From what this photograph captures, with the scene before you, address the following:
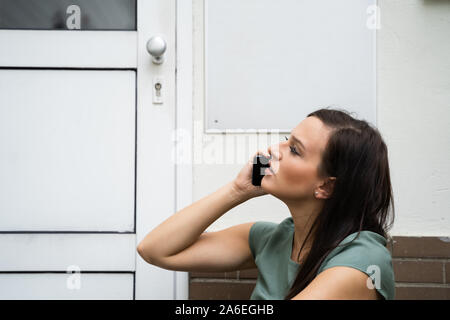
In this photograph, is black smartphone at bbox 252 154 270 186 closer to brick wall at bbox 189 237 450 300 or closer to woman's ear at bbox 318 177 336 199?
woman's ear at bbox 318 177 336 199

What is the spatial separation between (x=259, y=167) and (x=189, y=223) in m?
0.29

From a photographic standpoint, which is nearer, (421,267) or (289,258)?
(289,258)

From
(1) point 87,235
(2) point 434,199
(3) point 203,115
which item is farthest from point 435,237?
(1) point 87,235

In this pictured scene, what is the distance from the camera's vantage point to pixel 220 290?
1.57 metres

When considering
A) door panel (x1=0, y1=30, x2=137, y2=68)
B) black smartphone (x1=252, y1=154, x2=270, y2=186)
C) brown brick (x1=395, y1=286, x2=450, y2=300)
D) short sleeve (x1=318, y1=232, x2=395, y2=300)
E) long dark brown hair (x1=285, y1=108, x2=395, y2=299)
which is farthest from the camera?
door panel (x1=0, y1=30, x2=137, y2=68)

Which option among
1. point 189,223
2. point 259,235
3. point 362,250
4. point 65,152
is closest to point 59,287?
point 65,152

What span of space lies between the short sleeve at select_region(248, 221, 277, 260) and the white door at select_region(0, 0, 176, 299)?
0.38 metres

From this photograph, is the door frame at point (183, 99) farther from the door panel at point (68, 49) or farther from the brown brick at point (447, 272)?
the brown brick at point (447, 272)

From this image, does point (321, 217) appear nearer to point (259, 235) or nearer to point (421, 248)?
point (259, 235)

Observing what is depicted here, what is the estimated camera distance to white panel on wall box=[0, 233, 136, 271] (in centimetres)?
161

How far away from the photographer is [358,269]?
1.02 metres

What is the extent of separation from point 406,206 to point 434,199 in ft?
0.36

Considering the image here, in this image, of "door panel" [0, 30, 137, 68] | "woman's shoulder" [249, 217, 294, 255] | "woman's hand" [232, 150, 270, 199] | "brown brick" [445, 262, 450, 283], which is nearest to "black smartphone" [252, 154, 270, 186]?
"woman's hand" [232, 150, 270, 199]

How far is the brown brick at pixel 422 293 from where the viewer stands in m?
1.55
